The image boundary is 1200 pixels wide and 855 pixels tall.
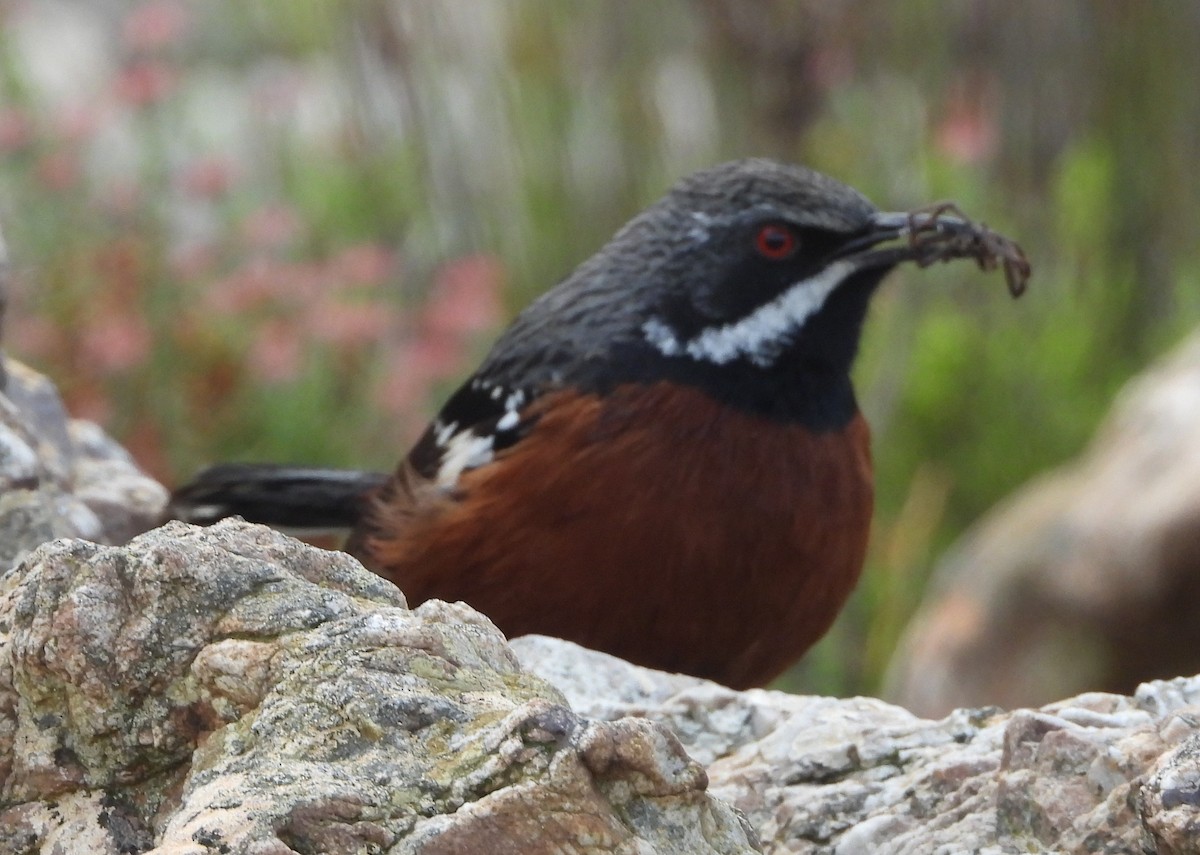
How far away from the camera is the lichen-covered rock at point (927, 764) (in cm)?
194

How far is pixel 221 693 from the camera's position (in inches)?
70.5

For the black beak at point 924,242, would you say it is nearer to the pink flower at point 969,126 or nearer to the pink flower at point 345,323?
the pink flower at point 345,323

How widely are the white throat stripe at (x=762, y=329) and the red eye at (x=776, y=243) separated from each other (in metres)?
0.08

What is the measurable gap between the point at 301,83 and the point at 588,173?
4.11ft

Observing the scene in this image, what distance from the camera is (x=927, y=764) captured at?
7.72ft

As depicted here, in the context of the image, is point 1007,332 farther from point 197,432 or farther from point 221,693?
point 221,693

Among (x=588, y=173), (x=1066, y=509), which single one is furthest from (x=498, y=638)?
(x=588, y=173)

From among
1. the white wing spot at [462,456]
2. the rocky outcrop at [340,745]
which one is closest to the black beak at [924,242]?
the white wing spot at [462,456]

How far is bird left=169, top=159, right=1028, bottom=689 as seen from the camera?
3.59 metres

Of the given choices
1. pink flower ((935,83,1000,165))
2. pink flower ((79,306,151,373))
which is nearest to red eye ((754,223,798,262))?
pink flower ((79,306,151,373))

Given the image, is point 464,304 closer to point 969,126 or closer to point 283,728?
point 969,126

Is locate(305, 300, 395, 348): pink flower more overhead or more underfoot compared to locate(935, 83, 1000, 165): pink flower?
more underfoot

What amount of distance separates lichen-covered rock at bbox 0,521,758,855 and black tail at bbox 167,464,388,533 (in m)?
2.44

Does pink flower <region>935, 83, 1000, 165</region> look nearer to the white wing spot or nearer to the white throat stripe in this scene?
the white throat stripe
